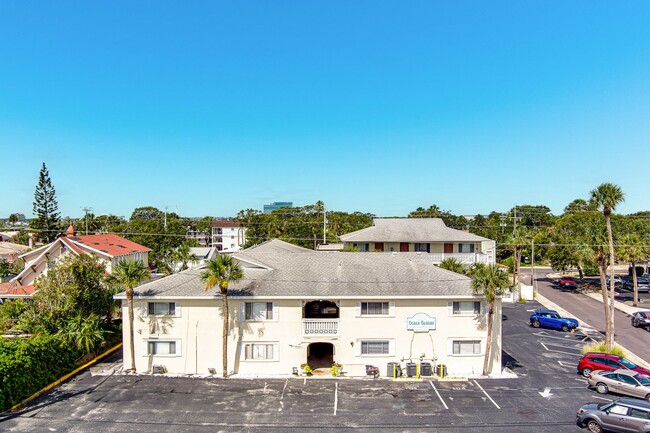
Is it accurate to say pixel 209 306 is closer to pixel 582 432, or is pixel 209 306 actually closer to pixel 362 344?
pixel 362 344

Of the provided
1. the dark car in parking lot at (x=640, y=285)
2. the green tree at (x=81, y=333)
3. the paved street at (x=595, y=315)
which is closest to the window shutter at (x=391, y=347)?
the green tree at (x=81, y=333)

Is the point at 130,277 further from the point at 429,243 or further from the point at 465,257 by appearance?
the point at 465,257

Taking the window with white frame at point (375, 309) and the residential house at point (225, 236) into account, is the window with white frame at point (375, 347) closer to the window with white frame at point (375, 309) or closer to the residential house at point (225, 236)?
the window with white frame at point (375, 309)

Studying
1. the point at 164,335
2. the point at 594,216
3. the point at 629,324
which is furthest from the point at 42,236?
the point at 594,216

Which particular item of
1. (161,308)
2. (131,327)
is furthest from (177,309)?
(131,327)

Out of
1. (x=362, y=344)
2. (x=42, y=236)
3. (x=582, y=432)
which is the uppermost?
(x=42, y=236)

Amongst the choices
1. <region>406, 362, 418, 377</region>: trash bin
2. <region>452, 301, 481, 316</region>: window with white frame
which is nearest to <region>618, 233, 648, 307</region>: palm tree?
<region>452, 301, 481, 316</region>: window with white frame
